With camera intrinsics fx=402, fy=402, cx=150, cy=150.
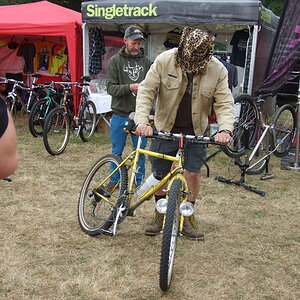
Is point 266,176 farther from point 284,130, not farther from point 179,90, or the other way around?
point 179,90

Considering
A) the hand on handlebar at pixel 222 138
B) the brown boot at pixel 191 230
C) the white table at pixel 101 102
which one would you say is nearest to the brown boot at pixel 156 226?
the brown boot at pixel 191 230

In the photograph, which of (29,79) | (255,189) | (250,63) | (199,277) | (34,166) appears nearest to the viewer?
(199,277)

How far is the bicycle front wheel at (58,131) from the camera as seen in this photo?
21.0ft

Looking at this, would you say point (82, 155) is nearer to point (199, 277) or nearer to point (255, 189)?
point (255, 189)

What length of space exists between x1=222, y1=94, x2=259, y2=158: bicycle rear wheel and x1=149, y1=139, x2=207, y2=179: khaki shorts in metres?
1.89

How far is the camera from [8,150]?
137 centimetres

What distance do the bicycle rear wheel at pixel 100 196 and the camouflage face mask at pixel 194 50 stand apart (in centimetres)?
98

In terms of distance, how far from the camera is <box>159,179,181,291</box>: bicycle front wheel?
261cm

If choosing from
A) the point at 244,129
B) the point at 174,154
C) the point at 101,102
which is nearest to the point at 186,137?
the point at 174,154

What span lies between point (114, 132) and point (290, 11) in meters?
3.90

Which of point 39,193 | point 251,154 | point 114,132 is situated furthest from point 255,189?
point 39,193

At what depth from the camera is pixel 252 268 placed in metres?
3.16

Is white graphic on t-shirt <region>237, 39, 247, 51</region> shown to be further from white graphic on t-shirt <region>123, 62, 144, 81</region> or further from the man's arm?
the man's arm

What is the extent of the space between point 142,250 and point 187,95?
52.6 inches
